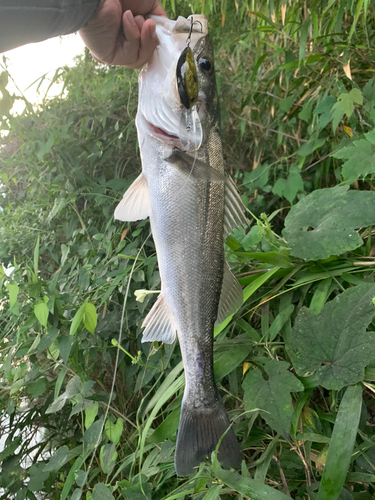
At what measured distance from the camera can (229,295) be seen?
3.75 feet

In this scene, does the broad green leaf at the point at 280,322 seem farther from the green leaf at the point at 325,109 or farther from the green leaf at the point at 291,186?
the green leaf at the point at 325,109

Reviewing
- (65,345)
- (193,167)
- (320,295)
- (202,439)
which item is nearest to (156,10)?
(193,167)

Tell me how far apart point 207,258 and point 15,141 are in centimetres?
276

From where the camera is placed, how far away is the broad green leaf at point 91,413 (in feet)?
4.75

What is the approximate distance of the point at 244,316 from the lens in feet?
4.85

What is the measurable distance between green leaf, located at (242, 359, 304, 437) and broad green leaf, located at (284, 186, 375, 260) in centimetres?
40

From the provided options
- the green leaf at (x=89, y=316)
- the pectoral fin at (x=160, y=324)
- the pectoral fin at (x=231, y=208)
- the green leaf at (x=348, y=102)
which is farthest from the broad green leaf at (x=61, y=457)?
the green leaf at (x=348, y=102)

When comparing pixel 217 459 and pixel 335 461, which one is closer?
pixel 335 461

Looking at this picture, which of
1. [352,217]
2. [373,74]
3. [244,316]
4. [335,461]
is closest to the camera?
[335,461]

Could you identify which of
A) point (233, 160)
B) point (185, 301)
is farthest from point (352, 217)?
point (233, 160)

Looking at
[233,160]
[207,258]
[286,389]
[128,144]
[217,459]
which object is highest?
[128,144]

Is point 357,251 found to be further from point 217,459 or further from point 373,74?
point 373,74

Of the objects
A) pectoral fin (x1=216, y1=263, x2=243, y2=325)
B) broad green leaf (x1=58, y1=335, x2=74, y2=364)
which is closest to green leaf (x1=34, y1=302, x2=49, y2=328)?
broad green leaf (x1=58, y1=335, x2=74, y2=364)

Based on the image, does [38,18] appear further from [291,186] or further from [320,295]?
[291,186]
